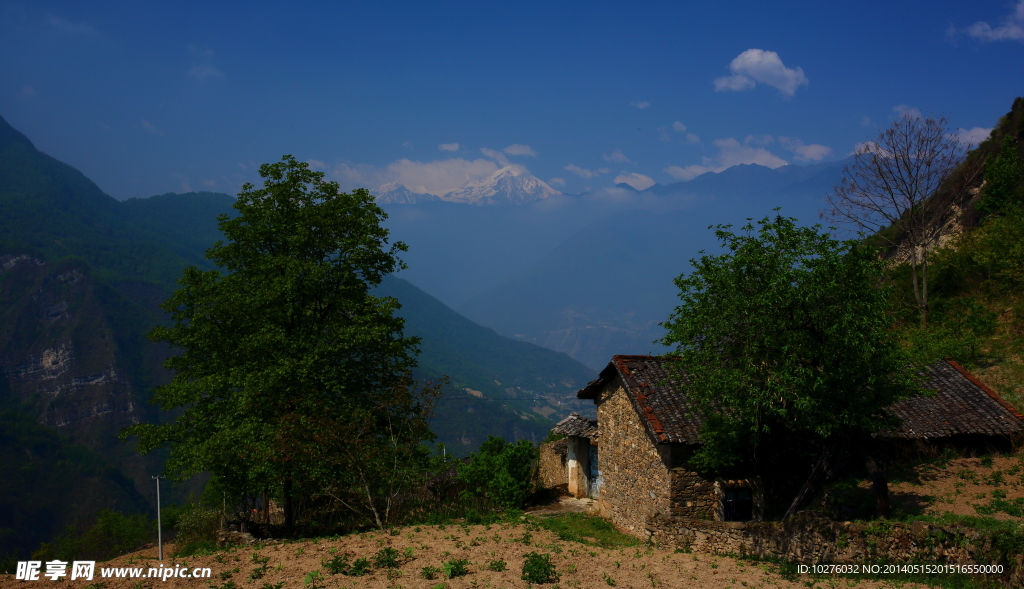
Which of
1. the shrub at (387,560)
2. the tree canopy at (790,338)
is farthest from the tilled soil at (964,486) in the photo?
the shrub at (387,560)

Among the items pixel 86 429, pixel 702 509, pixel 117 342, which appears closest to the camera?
pixel 702 509

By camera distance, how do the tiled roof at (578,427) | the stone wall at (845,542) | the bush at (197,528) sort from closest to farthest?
the stone wall at (845,542) < the bush at (197,528) < the tiled roof at (578,427)

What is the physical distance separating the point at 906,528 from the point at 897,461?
9009 mm

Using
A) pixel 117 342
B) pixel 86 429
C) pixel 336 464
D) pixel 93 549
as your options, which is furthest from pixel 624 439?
pixel 117 342

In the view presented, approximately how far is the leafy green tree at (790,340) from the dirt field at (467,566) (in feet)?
12.5

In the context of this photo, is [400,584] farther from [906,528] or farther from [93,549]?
[93,549]

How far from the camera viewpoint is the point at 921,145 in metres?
28.2

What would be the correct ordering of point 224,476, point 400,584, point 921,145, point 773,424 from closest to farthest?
1. point 400,584
2. point 773,424
3. point 224,476
4. point 921,145

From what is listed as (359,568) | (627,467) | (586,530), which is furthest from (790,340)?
(359,568)

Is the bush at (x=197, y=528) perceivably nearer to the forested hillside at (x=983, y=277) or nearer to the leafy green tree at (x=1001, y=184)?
the forested hillside at (x=983, y=277)

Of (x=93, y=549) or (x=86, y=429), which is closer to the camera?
(x=93, y=549)

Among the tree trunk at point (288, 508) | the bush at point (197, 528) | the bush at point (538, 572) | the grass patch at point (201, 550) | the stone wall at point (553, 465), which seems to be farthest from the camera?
the stone wall at point (553, 465)

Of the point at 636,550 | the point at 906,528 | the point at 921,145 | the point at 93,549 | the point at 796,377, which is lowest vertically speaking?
the point at 93,549

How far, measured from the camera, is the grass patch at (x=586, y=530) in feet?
56.4
